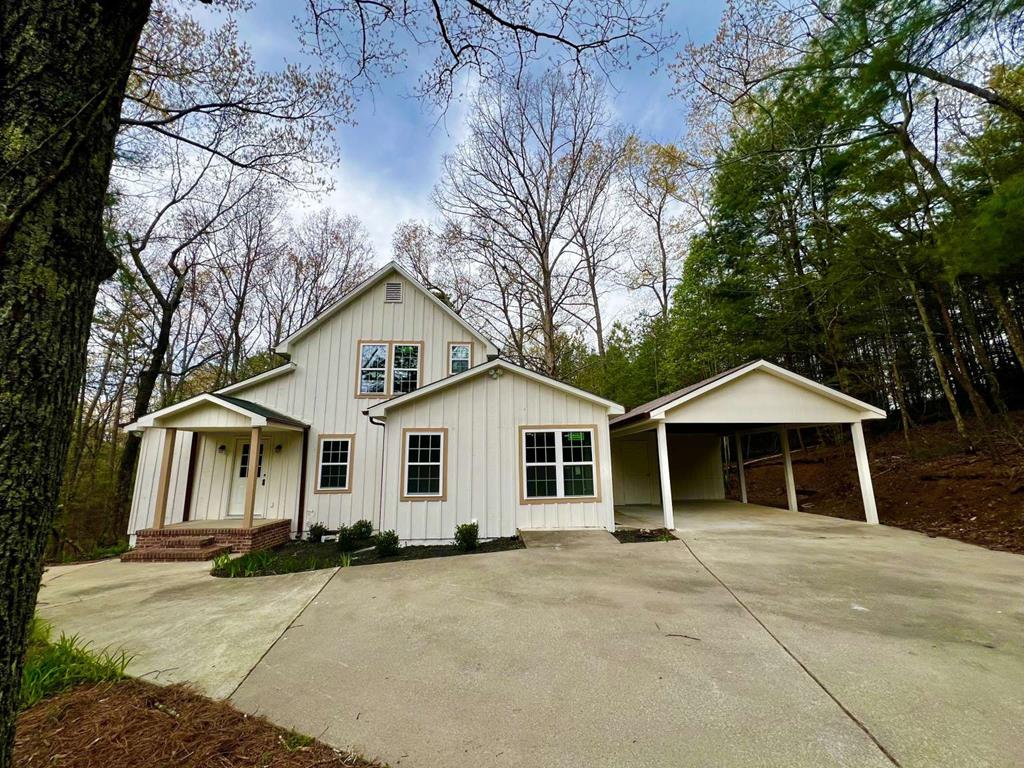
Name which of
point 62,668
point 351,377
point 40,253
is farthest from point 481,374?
point 40,253

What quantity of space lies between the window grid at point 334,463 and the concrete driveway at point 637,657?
429 cm

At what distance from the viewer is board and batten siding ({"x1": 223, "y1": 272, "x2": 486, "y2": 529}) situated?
10070 millimetres

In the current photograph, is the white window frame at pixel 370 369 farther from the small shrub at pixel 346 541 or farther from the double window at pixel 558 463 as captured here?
the double window at pixel 558 463

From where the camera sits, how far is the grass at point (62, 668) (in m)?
2.70

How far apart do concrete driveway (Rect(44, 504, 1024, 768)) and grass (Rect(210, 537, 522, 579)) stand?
586mm

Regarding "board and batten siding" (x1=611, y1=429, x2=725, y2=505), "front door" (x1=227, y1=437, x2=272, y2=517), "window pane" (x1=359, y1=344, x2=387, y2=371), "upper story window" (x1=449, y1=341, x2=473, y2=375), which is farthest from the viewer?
"board and batten siding" (x1=611, y1=429, x2=725, y2=505)

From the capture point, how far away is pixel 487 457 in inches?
339

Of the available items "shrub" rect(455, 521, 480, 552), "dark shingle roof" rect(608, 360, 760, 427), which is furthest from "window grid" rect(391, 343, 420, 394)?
"dark shingle roof" rect(608, 360, 760, 427)

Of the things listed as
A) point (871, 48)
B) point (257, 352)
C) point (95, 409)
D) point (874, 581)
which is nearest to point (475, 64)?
point (871, 48)

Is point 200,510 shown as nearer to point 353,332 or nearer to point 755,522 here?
point 353,332

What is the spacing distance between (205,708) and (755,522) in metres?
9.55

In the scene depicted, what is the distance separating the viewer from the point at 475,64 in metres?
3.95

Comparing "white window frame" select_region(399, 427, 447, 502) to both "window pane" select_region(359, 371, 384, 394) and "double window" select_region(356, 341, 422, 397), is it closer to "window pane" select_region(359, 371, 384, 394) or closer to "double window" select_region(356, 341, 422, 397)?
"double window" select_region(356, 341, 422, 397)

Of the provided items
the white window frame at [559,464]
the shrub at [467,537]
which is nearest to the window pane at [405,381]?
the white window frame at [559,464]
